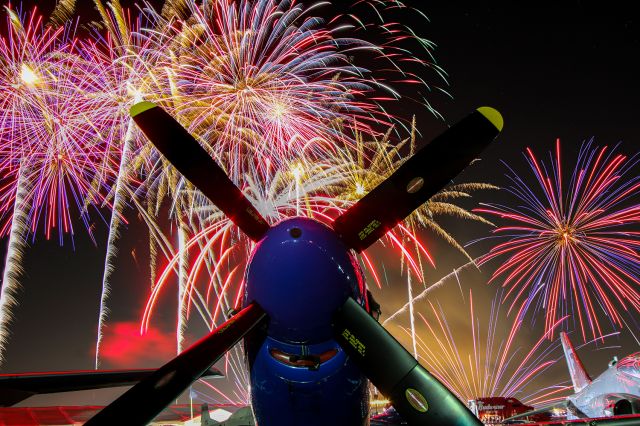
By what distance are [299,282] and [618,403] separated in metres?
16.6

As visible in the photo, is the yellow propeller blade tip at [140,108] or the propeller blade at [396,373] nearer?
the propeller blade at [396,373]

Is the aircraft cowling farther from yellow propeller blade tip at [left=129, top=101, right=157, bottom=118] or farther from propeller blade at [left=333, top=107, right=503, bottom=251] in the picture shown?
yellow propeller blade tip at [left=129, top=101, right=157, bottom=118]

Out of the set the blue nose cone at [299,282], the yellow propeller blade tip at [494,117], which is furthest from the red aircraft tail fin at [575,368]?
the blue nose cone at [299,282]

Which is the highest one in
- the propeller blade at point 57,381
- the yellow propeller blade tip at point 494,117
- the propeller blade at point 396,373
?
the yellow propeller blade tip at point 494,117

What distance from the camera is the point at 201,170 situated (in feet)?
15.4

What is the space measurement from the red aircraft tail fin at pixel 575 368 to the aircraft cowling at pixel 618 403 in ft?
19.2

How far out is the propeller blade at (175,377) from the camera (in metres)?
2.89

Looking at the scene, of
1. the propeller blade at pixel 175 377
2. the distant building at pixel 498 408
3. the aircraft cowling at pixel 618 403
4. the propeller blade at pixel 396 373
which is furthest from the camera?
the distant building at pixel 498 408

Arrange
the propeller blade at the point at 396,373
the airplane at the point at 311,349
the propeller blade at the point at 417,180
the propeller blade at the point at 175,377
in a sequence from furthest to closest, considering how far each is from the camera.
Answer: the propeller blade at the point at 417,180 < the airplane at the point at 311,349 < the propeller blade at the point at 396,373 < the propeller blade at the point at 175,377

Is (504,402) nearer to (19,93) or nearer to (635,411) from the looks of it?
(635,411)

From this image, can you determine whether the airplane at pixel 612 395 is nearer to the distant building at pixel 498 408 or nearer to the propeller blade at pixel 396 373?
the propeller blade at pixel 396 373

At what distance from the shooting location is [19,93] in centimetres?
1584

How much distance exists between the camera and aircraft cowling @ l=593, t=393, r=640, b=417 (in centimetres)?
1438

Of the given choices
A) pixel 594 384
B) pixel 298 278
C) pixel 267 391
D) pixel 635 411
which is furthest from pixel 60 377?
pixel 594 384
